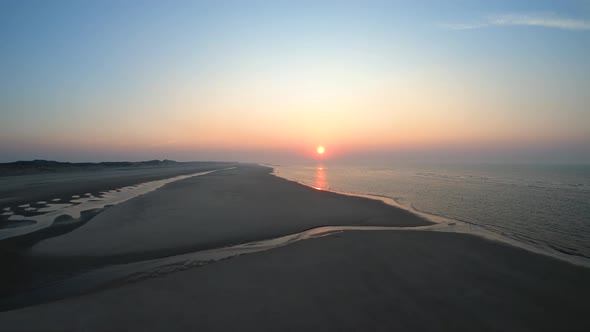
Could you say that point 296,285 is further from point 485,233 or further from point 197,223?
point 485,233

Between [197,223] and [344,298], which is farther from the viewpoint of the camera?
[197,223]

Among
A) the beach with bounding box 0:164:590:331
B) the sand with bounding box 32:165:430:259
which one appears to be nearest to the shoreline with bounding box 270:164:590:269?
the beach with bounding box 0:164:590:331

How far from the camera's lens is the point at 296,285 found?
7.10 meters

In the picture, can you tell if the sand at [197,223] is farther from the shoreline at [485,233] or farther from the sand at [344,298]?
the sand at [344,298]

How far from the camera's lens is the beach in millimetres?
5434

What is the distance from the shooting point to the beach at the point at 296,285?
5.43 meters

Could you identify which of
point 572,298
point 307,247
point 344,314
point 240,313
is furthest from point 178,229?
point 572,298

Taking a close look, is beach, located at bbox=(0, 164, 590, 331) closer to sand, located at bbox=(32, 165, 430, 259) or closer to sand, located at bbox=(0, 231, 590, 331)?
sand, located at bbox=(0, 231, 590, 331)

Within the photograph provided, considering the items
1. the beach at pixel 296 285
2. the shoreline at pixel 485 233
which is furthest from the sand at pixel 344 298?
the shoreline at pixel 485 233

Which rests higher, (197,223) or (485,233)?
(197,223)

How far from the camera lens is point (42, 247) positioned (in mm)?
10211

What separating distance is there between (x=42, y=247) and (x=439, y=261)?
49.8ft

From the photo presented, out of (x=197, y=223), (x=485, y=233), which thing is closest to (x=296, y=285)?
(x=197, y=223)

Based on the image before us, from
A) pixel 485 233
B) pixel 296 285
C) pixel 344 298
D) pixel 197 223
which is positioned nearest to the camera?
pixel 344 298
